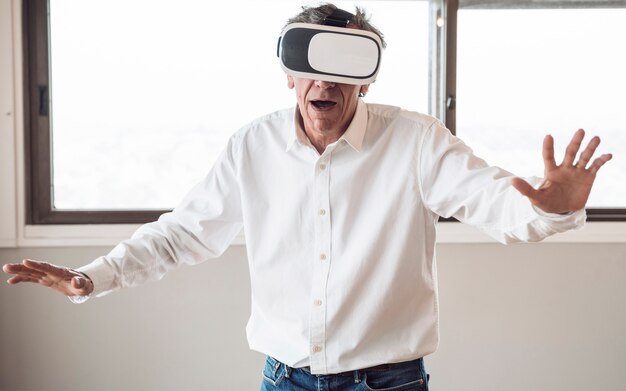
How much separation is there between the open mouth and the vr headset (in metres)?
0.20

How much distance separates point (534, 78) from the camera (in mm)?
2604

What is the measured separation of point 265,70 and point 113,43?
1.80 ft

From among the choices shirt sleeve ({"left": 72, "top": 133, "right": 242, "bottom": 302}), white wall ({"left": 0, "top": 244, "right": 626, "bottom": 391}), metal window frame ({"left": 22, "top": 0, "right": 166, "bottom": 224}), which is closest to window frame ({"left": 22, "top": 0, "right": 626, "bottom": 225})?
metal window frame ({"left": 22, "top": 0, "right": 166, "bottom": 224})

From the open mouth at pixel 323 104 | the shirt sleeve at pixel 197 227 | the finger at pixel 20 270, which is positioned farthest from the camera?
the shirt sleeve at pixel 197 227

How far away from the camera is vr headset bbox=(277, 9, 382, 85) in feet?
4.11

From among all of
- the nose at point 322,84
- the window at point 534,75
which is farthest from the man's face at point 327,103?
the window at point 534,75

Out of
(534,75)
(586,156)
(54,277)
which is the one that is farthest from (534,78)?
(54,277)

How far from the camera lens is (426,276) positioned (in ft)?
4.92

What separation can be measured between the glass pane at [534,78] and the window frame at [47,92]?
0.05m

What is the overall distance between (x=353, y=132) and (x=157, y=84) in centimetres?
124

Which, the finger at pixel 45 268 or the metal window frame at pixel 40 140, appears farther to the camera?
the metal window frame at pixel 40 140

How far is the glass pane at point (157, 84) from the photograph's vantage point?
2.52 meters

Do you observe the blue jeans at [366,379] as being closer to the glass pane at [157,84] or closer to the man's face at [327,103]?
the man's face at [327,103]

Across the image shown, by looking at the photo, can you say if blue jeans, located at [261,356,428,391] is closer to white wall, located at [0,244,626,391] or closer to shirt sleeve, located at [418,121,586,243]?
shirt sleeve, located at [418,121,586,243]
